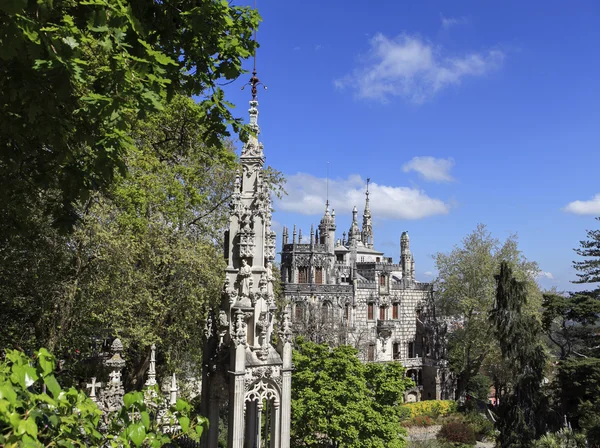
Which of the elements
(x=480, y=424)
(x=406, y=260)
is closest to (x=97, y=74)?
(x=480, y=424)

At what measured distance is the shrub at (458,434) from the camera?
30.5m

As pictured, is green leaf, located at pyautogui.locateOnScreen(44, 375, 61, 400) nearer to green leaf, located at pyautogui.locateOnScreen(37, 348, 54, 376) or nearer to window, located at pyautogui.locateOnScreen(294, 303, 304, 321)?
green leaf, located at pyautogui.locateOnScreen(37, 348, 54, 376)

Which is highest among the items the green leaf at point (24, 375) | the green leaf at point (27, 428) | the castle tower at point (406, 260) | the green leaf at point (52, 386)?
the castle tower at point (406, 260)

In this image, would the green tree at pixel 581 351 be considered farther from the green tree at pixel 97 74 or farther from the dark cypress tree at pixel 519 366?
the green tree at pixel 97 74

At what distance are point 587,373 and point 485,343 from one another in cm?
1326

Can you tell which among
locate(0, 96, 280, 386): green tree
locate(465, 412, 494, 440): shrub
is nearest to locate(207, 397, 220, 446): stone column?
locate(0, 96, 280, 386): green tree

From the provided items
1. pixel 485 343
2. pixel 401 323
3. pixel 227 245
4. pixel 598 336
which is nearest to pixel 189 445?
pixel 227 245

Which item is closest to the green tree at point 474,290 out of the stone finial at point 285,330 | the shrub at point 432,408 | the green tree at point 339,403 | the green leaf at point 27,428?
the shrub at point 432,408

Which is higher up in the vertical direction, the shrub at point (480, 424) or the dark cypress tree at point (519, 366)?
the dark cypress tree at point (519, 366)

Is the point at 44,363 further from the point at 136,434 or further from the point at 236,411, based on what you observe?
the point at 236,411

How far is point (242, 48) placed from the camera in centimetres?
843

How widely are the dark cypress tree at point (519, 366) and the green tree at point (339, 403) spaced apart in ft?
26.0

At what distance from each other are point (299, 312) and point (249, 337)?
34.0 meters

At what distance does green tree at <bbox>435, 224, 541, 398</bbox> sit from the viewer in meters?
39.4
